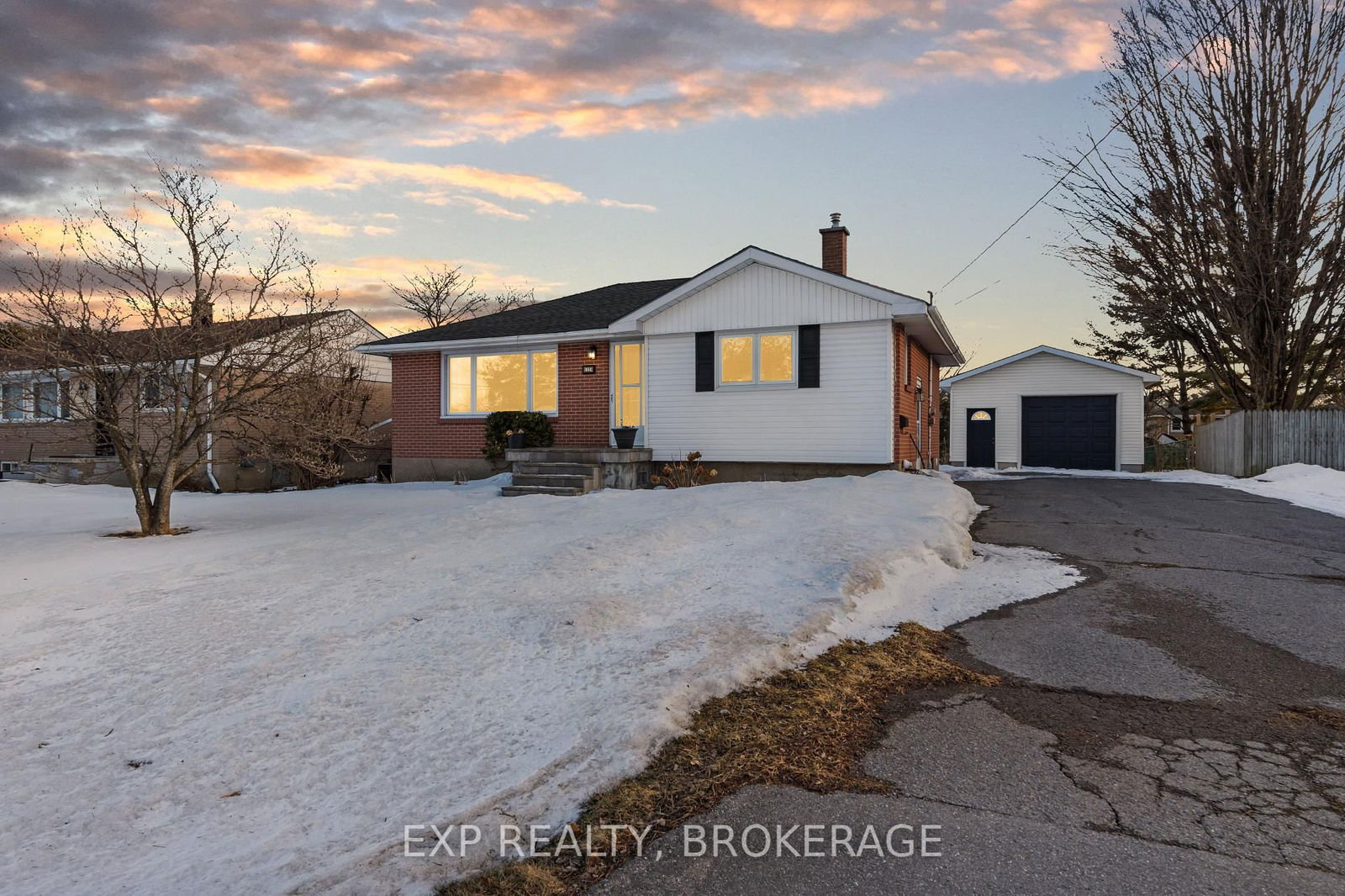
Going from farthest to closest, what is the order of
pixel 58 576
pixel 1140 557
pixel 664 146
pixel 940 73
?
pixel 664 146, pixel 940 73, pixel 1140 557, pixel 58 576

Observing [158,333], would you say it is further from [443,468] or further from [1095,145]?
[1095,145]

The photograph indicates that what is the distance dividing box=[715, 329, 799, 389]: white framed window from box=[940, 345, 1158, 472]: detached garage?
48.4 ft

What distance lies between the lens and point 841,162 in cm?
1434

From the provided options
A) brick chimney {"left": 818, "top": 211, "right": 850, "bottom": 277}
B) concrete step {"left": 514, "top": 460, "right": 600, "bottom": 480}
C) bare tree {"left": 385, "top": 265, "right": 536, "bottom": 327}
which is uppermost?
bare tree {"left": 385, "top": 265, "right": 536, "bottom": 327}

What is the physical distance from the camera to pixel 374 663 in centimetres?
357

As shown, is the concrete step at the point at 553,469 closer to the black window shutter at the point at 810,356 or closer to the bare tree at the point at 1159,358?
the black window shutter at the point at 810,356

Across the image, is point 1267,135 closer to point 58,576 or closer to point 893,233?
point 893,233

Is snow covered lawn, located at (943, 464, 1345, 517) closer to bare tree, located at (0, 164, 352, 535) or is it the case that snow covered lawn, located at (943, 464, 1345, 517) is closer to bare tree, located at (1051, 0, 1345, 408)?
bare tree, located at (1051, 0, 1345, 408)

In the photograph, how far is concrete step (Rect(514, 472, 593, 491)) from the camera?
39.8 ft

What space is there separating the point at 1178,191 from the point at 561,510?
20.0 m

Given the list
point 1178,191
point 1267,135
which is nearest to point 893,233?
point 1178,191

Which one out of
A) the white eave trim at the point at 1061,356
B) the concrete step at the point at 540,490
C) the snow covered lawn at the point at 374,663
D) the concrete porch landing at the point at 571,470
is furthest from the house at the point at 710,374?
the white eave trim at the point at 1061,356

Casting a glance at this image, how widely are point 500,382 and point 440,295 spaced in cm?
2465

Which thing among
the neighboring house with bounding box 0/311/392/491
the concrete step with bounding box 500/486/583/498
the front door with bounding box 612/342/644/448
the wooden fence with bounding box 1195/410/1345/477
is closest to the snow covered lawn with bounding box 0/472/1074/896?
the neighboring house with bounding box 0/311/392/491
